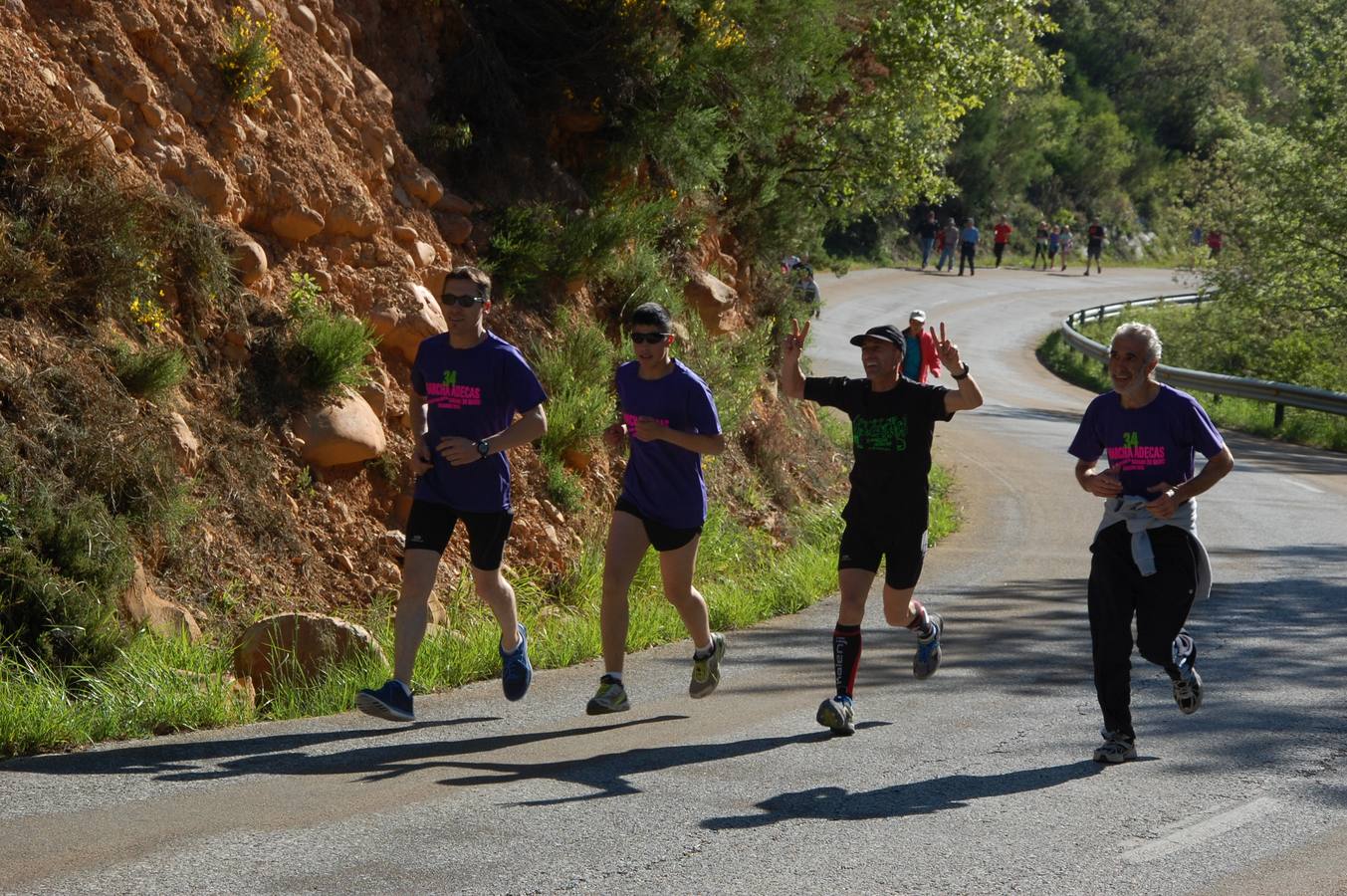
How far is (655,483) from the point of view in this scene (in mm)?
7559

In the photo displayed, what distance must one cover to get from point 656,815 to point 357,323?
202 inches

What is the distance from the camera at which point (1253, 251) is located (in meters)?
28.8

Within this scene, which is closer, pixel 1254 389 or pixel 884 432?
pixel 884 432

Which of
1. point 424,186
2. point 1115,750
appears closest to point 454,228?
point 424,186

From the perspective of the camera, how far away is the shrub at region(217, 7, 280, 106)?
10.6 metres

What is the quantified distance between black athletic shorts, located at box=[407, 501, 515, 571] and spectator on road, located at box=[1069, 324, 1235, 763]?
268 cm

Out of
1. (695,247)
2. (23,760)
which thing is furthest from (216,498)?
(695,247)

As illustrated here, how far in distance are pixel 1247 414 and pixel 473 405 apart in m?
22.8

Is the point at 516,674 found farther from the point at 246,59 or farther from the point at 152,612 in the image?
the point at 246,59

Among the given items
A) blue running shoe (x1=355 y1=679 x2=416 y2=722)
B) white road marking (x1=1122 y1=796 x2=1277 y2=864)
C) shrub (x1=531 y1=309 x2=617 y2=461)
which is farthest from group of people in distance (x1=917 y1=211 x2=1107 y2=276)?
white road marking (x1=1122 y1=796 x2=1277 y2=864)

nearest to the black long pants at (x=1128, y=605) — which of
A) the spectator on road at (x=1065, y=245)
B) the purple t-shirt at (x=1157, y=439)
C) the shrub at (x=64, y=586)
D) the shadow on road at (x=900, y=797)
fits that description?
the purple t-shirt at (x=1157, y=439)

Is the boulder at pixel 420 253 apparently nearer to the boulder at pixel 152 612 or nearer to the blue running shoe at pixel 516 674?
the boulder at pixel 152 612

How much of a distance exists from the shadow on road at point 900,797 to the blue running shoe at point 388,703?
5.76 ft

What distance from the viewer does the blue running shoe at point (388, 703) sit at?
6.87m
